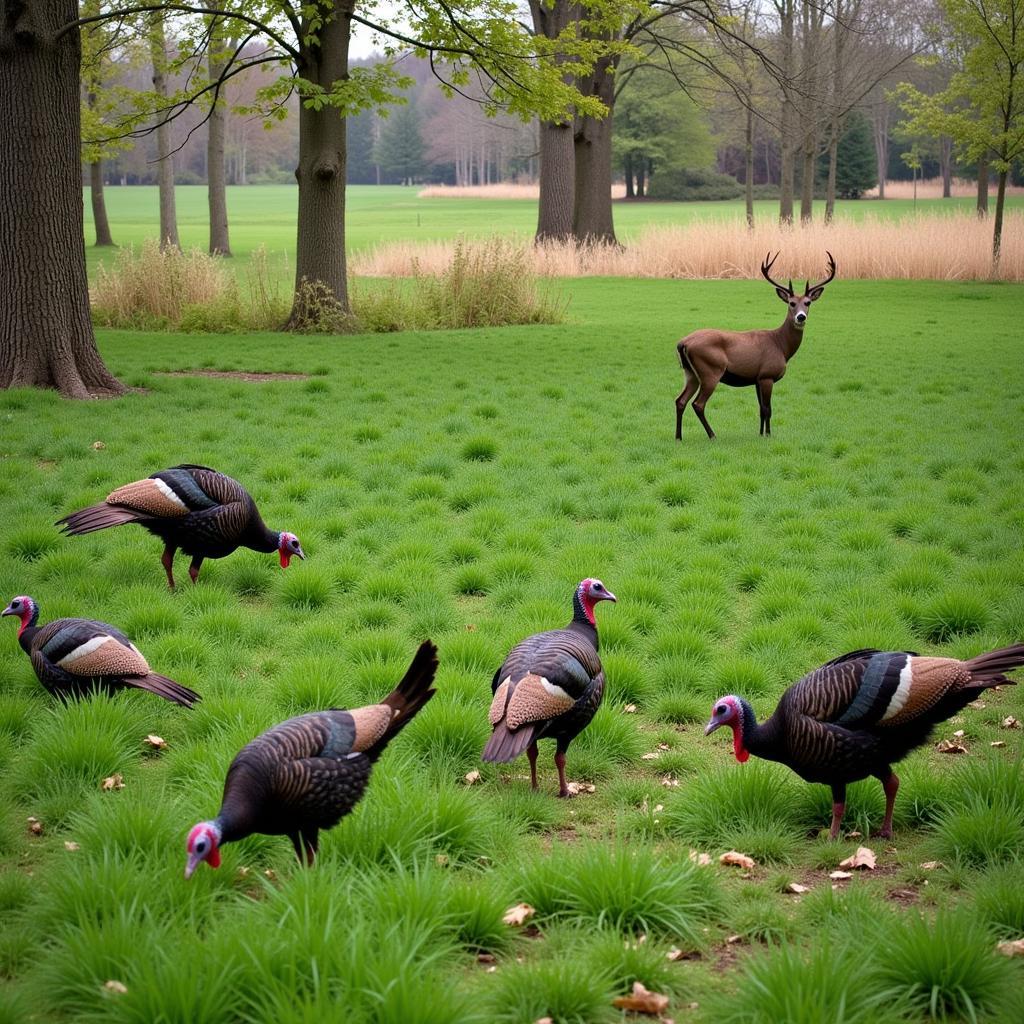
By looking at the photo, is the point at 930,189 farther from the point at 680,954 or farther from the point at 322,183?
the point at 680,954

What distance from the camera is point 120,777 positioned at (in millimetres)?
4641

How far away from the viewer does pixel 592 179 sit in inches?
1347

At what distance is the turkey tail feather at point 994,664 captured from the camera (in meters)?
4.24

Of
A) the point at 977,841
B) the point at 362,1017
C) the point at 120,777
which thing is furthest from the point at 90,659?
the point at 977,841

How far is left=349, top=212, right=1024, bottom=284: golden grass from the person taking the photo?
28469 mm

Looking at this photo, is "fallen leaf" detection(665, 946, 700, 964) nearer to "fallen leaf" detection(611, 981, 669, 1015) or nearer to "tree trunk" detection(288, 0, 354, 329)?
"fallen leaf" detection(611, 981, 669, 1015)

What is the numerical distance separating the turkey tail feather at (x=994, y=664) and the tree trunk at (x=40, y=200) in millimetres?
11100

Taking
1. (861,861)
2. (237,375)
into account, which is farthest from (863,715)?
(237,375)

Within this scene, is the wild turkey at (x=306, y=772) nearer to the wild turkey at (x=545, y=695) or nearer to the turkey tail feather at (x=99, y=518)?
the wild turkey at (x=545, y=695)

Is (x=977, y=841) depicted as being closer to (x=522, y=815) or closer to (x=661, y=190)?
(x=522, y=815)

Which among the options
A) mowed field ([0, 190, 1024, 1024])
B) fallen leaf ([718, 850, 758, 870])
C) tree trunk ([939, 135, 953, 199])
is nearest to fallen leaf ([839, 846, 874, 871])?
mowed field ([0, 190, 1024, 1024])

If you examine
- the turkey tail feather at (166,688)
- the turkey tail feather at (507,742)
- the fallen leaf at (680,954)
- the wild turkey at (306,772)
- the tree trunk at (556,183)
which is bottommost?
the fallen leaf at (680,954)

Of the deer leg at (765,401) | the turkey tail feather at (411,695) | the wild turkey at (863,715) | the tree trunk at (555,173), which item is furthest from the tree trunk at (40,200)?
the tree trunk at (555,173)

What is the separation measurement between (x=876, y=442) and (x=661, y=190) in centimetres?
7602
